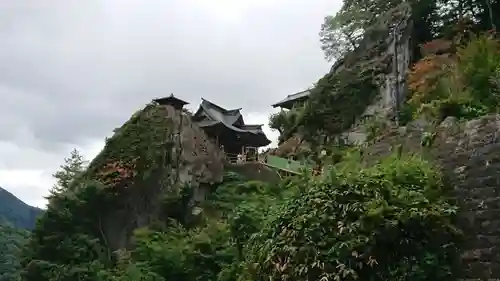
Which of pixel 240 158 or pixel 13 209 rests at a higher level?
pixel 240 158

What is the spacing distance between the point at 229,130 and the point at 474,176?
52.1ft

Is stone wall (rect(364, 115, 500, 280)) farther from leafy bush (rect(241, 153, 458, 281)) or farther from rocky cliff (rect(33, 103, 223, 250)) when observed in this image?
rocky cliff (rect(33, 103, 223, 250))

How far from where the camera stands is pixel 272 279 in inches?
233

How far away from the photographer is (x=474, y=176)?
20.7 feet

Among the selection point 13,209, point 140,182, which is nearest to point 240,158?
point 140,182

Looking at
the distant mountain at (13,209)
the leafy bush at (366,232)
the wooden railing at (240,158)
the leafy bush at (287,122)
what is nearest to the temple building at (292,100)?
the leafy bush at (287,122)

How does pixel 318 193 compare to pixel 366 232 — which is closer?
pixel 366 232

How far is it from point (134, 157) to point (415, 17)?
32.0 feet

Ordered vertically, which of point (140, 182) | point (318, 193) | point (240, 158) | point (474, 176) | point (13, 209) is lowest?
point (13, 209)

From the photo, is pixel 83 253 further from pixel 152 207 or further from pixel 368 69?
pixel 368 69

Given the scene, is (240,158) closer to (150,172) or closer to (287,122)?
(287,122)

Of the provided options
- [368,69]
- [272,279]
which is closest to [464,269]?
[272,279]

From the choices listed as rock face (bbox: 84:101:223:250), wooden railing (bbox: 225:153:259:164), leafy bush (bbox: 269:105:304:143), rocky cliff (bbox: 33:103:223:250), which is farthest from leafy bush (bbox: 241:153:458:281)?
wooden railing (bbox: 225:153:259:164)

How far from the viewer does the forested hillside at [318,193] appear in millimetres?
5789
